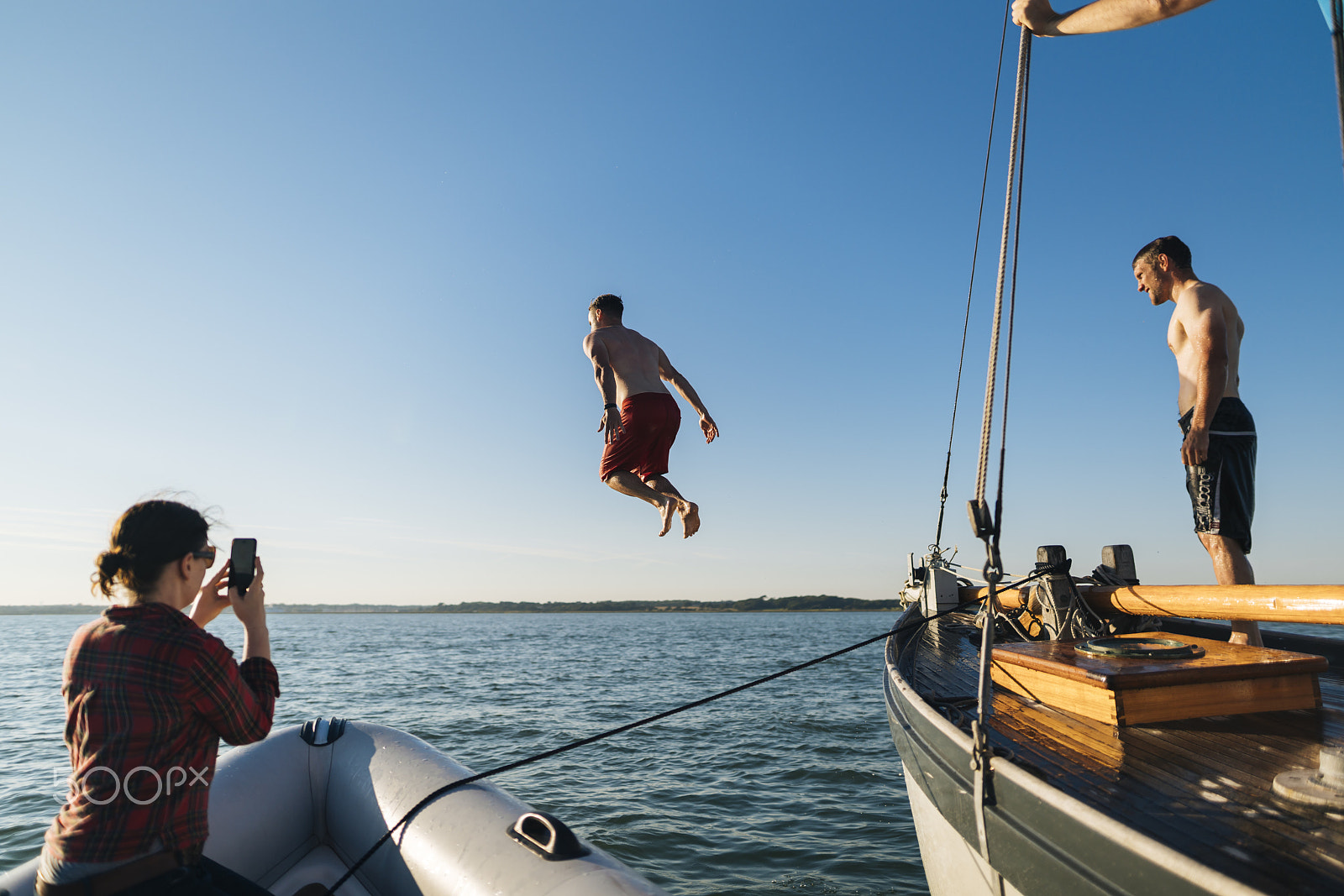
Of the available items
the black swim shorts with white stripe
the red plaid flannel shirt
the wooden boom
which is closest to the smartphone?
the red plaid flannel shirt

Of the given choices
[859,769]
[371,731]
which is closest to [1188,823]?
[371,731]

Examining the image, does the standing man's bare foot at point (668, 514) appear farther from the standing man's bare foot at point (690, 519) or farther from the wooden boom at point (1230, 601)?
the wooden boom at point (1230, 601)

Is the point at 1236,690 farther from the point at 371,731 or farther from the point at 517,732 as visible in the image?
the point at 517,732

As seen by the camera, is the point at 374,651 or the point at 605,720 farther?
the point at 374,651

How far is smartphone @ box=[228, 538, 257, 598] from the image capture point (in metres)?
2.42

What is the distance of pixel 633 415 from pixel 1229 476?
10.5ft

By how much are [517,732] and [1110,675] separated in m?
11.3

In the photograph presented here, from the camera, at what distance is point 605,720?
43.6 ft

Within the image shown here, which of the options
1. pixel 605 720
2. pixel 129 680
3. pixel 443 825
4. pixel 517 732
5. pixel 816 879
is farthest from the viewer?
pixel 605 720

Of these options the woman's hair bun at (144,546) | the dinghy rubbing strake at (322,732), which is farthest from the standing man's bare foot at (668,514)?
the woman's hair bun at (144,546)

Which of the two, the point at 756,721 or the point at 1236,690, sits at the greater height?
the point at 1236,690

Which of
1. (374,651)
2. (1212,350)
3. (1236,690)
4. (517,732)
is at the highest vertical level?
(1212,350)

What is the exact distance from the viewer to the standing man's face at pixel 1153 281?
4098 millimetres

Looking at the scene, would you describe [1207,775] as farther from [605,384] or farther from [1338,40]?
[605,384]
